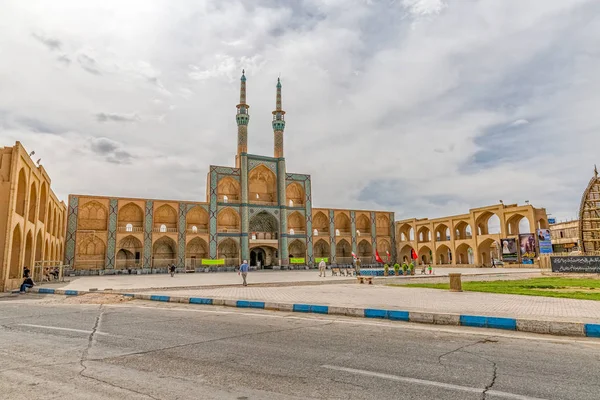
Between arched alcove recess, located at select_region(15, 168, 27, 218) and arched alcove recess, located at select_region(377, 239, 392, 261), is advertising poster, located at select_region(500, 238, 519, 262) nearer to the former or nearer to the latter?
arched alcove recess, located at select_region(377, 239, 392, 261)

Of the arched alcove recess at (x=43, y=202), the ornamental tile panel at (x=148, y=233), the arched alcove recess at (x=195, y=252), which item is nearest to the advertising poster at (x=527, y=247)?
the arched alcove recess at (x=195, y=252)

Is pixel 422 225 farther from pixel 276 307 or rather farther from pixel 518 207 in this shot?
pixel 276 307

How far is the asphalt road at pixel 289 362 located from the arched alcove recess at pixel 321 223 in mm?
39423

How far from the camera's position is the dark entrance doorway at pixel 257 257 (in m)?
43.1

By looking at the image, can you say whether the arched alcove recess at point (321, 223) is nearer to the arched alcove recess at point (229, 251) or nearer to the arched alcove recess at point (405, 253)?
the arched alcove recess at point (229, 251)

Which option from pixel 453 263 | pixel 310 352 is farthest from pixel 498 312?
pixel 453 263

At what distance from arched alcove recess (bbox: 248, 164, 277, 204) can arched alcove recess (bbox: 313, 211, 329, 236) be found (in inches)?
242

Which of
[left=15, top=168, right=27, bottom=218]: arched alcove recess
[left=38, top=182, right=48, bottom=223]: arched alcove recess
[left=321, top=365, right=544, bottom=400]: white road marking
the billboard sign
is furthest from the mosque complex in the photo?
[left=321, top=365, right=544, bottom=400]: white road marking

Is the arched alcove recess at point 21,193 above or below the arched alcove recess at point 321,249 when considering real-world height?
above

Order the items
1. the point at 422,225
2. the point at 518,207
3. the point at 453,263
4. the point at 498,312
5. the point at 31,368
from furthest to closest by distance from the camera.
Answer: the point at 422,225 → the point at 453,263 → the point at 518,207 → the point at 498,312 → the point at 31,368

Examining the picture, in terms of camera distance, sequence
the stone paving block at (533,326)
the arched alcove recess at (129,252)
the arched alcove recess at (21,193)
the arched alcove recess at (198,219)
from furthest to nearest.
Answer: the arched alcove recess at (198,219)
the arched alcove recess at (129,252)
the arched alcove recess at (21,193)
the stone paving block at (533,326)

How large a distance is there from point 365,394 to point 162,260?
37.1 meters

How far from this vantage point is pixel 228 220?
4122cm

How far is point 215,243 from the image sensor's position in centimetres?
3862
